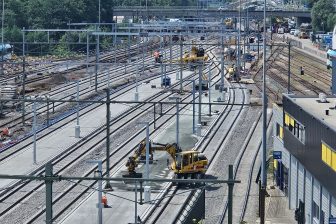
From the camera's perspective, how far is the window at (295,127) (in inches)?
693

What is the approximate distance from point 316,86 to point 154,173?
20.3 m

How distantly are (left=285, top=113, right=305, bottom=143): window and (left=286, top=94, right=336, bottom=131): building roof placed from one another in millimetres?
338

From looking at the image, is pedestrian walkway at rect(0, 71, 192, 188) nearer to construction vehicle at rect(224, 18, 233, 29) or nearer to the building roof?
the building roof

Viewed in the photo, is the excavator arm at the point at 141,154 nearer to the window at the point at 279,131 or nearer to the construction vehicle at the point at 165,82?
the window at the point at 279,131

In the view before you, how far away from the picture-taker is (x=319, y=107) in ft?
60.6

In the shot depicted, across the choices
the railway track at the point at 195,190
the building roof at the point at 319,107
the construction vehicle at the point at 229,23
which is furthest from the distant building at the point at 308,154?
the construction vehicle at the point at 229,23

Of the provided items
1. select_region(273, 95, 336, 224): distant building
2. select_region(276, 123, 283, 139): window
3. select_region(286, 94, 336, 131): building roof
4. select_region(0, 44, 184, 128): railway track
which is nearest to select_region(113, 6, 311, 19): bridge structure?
select_region(0, 44, 184, 128): railway track

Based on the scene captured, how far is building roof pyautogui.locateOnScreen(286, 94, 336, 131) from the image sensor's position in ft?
53.2

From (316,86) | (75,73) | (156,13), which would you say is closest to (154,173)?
(316,86)

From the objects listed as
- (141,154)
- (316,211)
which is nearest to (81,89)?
(141,154)

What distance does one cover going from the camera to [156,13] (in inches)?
2650

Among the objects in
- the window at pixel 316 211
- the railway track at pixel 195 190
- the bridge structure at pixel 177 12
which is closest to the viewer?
the window at pixel 316 211

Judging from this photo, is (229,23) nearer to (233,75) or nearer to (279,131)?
(233,75)

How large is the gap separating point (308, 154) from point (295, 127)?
1594mm
